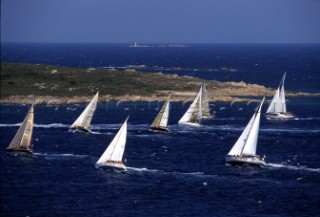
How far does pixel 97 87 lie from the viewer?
171m

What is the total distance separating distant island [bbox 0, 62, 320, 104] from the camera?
158925mm

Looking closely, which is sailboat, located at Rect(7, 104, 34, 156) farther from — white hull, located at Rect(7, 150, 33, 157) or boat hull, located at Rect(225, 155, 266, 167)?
boat hull, located at Rect(225, 155, 266, 167)

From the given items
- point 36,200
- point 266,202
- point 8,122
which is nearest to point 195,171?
point 266,202

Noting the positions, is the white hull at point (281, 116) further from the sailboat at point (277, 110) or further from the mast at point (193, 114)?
the mast at point (193, 114)

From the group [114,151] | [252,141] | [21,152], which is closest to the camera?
[114,151]

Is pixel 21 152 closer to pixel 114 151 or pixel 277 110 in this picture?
pixel 114 151

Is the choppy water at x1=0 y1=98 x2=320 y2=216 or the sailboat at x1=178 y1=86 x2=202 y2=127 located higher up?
the sailboat at x1=178 y1=86 x2=202 y2=127

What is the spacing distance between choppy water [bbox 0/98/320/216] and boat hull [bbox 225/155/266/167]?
1296 millimetres

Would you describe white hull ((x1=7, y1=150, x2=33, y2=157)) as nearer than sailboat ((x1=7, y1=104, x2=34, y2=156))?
Yes

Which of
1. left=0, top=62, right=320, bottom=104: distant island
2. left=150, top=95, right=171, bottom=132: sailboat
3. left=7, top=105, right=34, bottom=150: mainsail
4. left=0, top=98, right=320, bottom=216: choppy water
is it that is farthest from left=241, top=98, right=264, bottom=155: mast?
left=0, top=62, right=320, bottom=104: distant island

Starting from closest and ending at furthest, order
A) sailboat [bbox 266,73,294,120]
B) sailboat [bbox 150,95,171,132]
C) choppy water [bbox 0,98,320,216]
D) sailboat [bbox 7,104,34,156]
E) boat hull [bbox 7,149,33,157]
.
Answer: choppy water [bbox 0,98,320,216] → boat hull [bbox 7,149,33,157] → sailboat [bbox 7,104,34,156] → sailboat [bbox 150,95,171,132] → sailboat [bbox 266,73,294,120]

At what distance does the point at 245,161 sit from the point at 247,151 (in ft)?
4.91

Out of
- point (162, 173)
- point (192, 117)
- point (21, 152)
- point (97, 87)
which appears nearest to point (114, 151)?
point (162, 173)


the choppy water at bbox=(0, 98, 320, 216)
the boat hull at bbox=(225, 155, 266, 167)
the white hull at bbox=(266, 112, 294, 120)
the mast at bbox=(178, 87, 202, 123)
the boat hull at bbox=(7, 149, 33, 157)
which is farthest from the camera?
the white hull at bbox=(266, 112, 294, 120)
